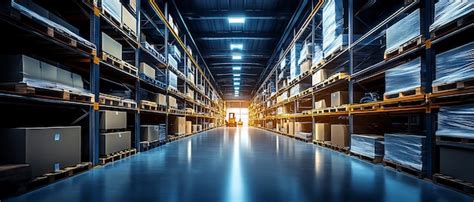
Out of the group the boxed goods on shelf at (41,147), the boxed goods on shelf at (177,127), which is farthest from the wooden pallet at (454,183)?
the boxed goods on shelf at (177,127)

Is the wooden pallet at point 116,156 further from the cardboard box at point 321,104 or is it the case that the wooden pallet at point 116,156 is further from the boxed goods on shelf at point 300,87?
the boxed goods on shelf at point 300,87

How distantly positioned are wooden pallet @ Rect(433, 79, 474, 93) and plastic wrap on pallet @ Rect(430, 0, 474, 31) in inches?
30.3

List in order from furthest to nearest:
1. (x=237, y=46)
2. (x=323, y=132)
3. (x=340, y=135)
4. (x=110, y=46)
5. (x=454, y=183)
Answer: (x=237, y=46) → (x=323, y=132) → (x=340, y=135) → (x=110, y=46) → (x=454, y=183)

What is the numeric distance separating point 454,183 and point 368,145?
2124mm

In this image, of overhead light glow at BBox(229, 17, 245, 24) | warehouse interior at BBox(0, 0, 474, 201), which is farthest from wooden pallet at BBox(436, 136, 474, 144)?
overhead light glow at BBox(229, 17, 245, 24)

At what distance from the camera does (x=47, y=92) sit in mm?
3531

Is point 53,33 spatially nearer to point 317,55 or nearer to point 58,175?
point 58,175

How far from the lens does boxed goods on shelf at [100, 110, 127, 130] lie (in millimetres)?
5062

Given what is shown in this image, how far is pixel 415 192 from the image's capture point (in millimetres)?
3143

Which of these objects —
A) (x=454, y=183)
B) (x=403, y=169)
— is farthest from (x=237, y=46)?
(x=454, y=183)

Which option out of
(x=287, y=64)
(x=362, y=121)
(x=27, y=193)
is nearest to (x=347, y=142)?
(x=362, y=121)

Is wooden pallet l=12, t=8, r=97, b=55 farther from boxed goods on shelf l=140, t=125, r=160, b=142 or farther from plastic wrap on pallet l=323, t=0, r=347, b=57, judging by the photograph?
plastic wrap on pallet l=323, t=0, r=347, b=57

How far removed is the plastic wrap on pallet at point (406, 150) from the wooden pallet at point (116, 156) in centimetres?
510

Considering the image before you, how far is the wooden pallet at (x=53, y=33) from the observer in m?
3.08
